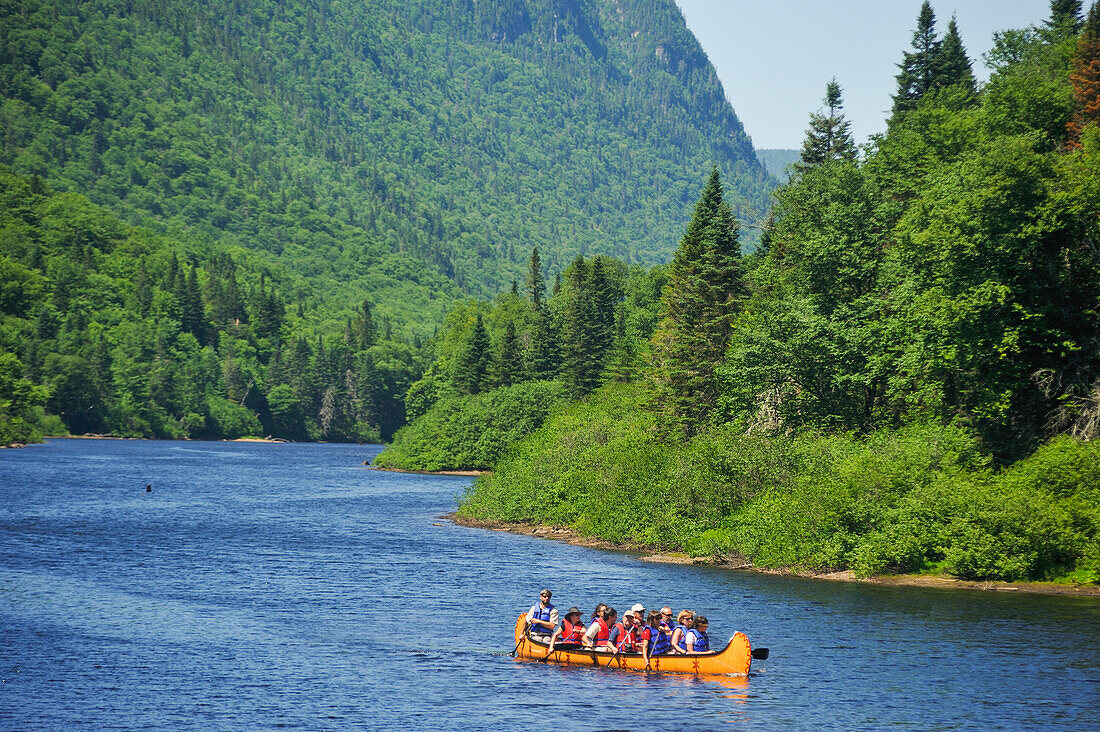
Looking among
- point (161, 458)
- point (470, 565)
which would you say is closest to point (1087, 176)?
point (470, 565)

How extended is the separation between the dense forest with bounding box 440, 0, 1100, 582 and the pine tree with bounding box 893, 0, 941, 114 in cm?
1305

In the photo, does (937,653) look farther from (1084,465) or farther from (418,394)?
(418,394)

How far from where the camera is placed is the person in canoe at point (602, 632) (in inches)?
1439

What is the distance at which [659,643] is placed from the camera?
3606 cm

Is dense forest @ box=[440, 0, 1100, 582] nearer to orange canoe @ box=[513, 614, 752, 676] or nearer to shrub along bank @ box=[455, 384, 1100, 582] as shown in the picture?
shrub along bank @ box=[455, 384, 1100, 582]

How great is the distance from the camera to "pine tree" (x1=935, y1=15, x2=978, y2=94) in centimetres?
9575

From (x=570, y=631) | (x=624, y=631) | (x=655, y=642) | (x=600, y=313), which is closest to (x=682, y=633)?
(x=655, y=642)

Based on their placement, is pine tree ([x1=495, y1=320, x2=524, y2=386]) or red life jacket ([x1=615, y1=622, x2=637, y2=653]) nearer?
red life jacket ([x1=615, y1=622, x2=637, y2=653])

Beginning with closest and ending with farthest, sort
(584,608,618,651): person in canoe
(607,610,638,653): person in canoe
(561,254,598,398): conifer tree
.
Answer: (607,610,638,653): person in canoe → (584,608,618,651): person in canoe → (561,254,598,398): conifer tree

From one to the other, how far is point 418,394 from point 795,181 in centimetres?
11668

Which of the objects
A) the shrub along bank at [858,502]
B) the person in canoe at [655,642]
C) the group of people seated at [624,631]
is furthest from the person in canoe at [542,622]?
the shrub along bank at [858,502]

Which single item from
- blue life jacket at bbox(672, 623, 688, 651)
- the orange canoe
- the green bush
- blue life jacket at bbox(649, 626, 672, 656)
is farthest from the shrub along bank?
the green bush

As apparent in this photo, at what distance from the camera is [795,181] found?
301ft

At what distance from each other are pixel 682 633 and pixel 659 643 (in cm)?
88
